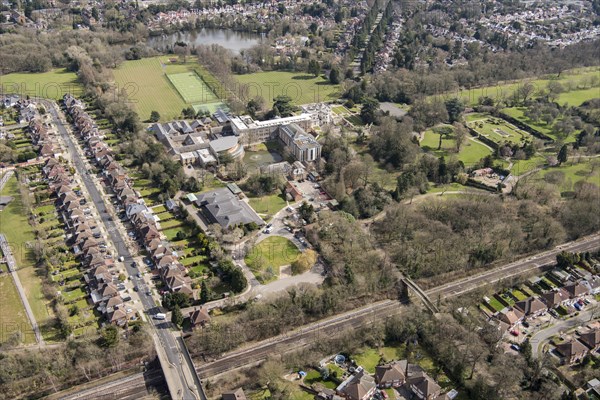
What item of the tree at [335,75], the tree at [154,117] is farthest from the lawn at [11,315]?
the tree at [335,75]

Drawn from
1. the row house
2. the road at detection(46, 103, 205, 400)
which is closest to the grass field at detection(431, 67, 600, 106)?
the row house

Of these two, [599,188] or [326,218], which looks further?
[599,188]

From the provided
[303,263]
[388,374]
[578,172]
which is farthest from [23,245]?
[578,172]

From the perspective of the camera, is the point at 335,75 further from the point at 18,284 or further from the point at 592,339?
the point at 18,284

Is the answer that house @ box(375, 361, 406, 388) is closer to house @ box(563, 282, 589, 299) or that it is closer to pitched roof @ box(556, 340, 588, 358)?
pitched roof @ box(556, 340, 588, 358)

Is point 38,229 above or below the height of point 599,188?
below

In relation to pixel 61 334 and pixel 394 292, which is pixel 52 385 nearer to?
pixel 61 334

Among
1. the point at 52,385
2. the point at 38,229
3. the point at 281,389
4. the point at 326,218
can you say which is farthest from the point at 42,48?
the point at 281,389
